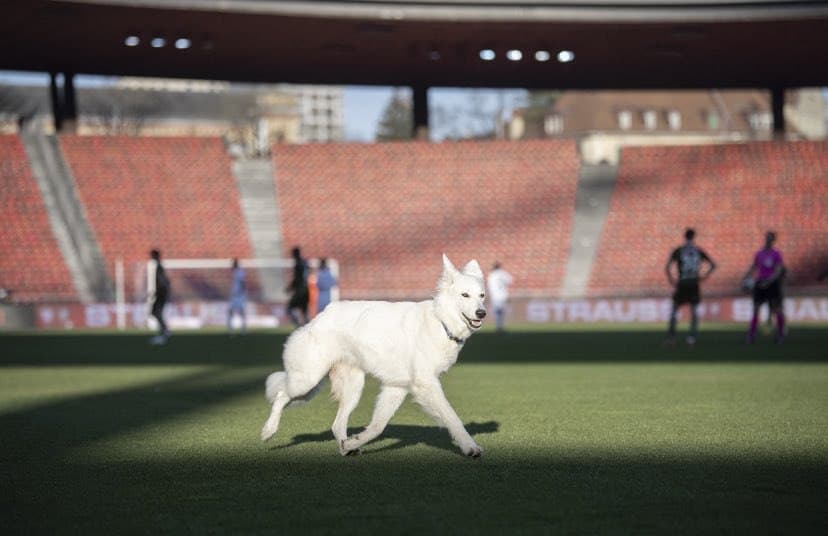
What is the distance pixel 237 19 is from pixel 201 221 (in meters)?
9.11

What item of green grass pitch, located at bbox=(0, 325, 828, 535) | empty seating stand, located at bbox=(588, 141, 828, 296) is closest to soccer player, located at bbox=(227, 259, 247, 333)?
empty seating stand, located at bbox=(588, 141, 828, 296)

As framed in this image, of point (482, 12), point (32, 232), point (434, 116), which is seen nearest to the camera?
point (482, 12)

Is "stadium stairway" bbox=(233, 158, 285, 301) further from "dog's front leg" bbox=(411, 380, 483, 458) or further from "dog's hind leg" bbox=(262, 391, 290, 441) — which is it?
"dog's front leg" bbox=(411, 380, 483, 458)

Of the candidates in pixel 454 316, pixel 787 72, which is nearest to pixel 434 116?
pixel 787 72

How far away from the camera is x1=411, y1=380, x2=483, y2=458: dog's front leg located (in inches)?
393

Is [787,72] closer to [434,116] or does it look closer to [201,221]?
[201,221]

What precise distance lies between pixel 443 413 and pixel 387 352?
2.40ft

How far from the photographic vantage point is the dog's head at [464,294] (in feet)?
33.0

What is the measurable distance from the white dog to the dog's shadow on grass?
615 mm

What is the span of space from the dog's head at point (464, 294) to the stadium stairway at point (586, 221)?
117ft

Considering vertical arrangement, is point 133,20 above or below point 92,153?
above

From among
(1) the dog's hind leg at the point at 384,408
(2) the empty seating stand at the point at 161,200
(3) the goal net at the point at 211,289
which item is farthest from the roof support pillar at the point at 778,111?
(1) the dog's hind leg at the point at 384,408

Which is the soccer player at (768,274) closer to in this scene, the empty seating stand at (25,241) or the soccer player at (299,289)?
the soccer player at (299,289)

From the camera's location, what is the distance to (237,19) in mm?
41812
